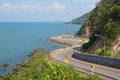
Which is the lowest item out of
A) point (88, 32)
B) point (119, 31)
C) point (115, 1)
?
point (88, 32)

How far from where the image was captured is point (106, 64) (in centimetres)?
4838

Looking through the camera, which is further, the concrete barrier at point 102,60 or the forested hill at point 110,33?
the forested hill at point 110,33

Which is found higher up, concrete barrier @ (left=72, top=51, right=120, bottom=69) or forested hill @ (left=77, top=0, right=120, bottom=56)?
forested hill @ (left=77, top=0, right=120, bottom=56)

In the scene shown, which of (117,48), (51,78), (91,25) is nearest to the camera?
(51,78)

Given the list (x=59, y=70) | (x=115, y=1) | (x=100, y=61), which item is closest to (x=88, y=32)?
(x=115, y=1)

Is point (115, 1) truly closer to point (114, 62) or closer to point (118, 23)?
point (118, 23)

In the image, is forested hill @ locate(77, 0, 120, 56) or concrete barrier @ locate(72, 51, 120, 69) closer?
concrete barrier @ locate(72, 51, 120, 69)

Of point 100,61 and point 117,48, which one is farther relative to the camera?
point 117,48

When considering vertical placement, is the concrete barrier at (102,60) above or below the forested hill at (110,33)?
below

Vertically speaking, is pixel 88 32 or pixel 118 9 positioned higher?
pixel 118 9

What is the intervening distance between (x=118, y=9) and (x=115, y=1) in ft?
25.3

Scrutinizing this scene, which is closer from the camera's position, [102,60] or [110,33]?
[102,60]

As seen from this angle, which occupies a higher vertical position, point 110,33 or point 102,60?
point 110,33

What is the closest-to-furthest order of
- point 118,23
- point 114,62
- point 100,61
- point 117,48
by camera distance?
point 114,62
point 100,61
point 117,48
point 118,23
